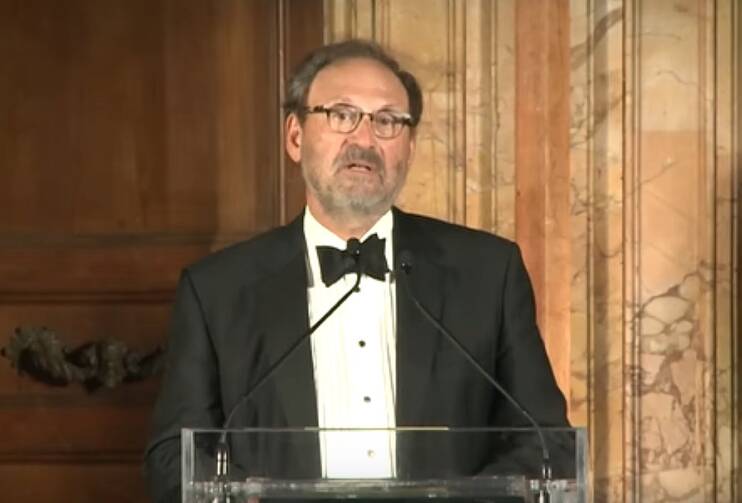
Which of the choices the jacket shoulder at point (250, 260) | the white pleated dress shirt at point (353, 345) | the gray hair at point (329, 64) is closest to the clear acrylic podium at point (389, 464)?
the white pleated dress shirt at point (353, 345)

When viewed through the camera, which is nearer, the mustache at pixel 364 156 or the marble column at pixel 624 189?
the mustache at pixel 364 156

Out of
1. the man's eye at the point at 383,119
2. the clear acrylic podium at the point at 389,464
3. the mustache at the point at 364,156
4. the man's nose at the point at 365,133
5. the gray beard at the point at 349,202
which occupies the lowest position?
the clear acrylic podium at the point at 389,464

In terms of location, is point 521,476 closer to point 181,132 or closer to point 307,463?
point 307,463

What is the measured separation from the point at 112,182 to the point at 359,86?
110 centimetres

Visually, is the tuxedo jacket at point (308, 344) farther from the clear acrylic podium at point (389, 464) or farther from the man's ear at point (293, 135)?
the clear acrylic podium at point (389, 464)

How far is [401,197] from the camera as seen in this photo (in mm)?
3275

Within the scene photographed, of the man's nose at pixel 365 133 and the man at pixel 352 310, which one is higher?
the man's nose at pixel 365 133

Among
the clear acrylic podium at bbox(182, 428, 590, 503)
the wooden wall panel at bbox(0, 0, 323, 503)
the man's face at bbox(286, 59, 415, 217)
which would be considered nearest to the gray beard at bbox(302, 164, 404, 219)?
the man's face at bbox(286, 59, 415, 217)

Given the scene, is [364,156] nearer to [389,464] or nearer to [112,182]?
[389,464]

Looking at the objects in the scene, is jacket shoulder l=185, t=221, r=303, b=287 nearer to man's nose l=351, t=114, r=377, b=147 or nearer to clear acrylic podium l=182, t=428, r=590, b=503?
man's nose l=351, t=114, r=377, b=147

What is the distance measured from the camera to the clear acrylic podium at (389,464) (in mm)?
1963

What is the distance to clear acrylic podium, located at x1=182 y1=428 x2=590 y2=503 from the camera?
6.44 feet

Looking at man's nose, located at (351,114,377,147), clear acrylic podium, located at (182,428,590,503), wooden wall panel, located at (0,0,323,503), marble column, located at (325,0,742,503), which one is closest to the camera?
clear acrylic podium, located at (182,428,590,503)

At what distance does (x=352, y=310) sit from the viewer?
2.51 meters
